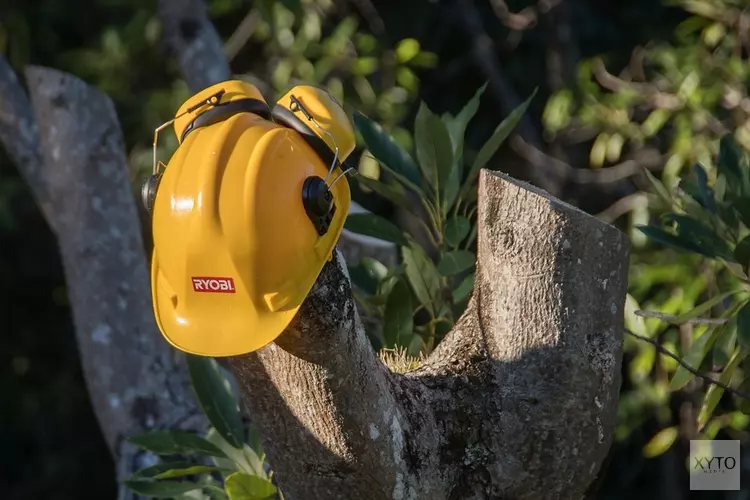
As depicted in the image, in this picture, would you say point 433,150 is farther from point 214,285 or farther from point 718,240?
point 214,285

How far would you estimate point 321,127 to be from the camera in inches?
32.4

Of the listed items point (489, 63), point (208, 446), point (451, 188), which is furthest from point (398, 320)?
point (489, 63)

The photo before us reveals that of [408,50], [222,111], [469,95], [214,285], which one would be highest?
[222,111]

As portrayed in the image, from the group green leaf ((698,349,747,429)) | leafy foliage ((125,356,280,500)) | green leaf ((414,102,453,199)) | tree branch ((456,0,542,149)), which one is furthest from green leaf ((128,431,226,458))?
tree branch ((456,0,542,149))

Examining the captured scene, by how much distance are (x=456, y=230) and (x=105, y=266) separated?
31.5 inches

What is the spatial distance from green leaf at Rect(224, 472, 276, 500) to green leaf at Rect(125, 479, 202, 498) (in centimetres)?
17

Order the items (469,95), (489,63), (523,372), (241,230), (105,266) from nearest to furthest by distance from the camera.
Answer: (241,230) < (523,372) < (105,266) < (489,63) < (469,95)

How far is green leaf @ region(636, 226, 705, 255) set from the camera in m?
1.35

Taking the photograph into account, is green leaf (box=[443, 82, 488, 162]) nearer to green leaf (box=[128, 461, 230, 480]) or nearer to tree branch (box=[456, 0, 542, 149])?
green leaf (box=[128, 461, 230, 480])

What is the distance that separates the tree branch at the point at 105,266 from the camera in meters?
1.76

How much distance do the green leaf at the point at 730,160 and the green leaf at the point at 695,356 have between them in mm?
219

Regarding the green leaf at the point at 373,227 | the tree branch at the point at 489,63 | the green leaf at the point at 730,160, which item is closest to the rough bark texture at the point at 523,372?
the green leaf at the point at 373,227

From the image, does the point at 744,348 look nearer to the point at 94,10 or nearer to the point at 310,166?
the point at 310,166

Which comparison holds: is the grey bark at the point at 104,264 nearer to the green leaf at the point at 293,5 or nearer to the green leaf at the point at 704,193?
the green leaf at the point at 293,5
